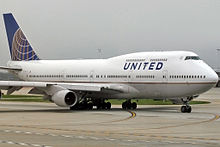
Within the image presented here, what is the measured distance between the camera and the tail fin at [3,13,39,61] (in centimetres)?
5481

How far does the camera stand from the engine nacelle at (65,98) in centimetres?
Answer: 4069

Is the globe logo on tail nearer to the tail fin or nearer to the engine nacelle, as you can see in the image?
the tail fin

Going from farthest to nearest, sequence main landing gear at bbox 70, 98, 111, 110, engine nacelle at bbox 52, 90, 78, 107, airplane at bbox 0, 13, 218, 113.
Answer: main landing gear at bbox 70, 98, 111, 110 < engine nacelle at bbox 52, 90, 78, 107 < airplane at bbox 0, 13, 218, 113

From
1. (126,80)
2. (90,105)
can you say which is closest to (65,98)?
(90,105)

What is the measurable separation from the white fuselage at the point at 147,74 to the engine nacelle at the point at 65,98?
274 centimetres

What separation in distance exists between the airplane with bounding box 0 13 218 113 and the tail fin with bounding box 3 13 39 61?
18.4 feet

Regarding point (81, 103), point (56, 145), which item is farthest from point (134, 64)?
point (56, 145)

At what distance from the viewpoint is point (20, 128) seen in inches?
1001

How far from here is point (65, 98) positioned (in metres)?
41.2

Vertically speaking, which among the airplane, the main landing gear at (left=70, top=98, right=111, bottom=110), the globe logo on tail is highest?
the globe logo on tail

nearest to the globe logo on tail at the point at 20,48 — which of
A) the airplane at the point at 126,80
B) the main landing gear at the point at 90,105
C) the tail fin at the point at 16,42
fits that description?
the tail fin at the point at 16,42

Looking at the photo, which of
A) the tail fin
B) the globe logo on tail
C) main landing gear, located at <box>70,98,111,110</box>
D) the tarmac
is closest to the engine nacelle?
main landing gear, located at <box>70,98,111,110</box>

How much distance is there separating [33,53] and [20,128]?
29.8m

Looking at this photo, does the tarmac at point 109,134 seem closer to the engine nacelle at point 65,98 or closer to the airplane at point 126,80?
the airplane at point 126,80
